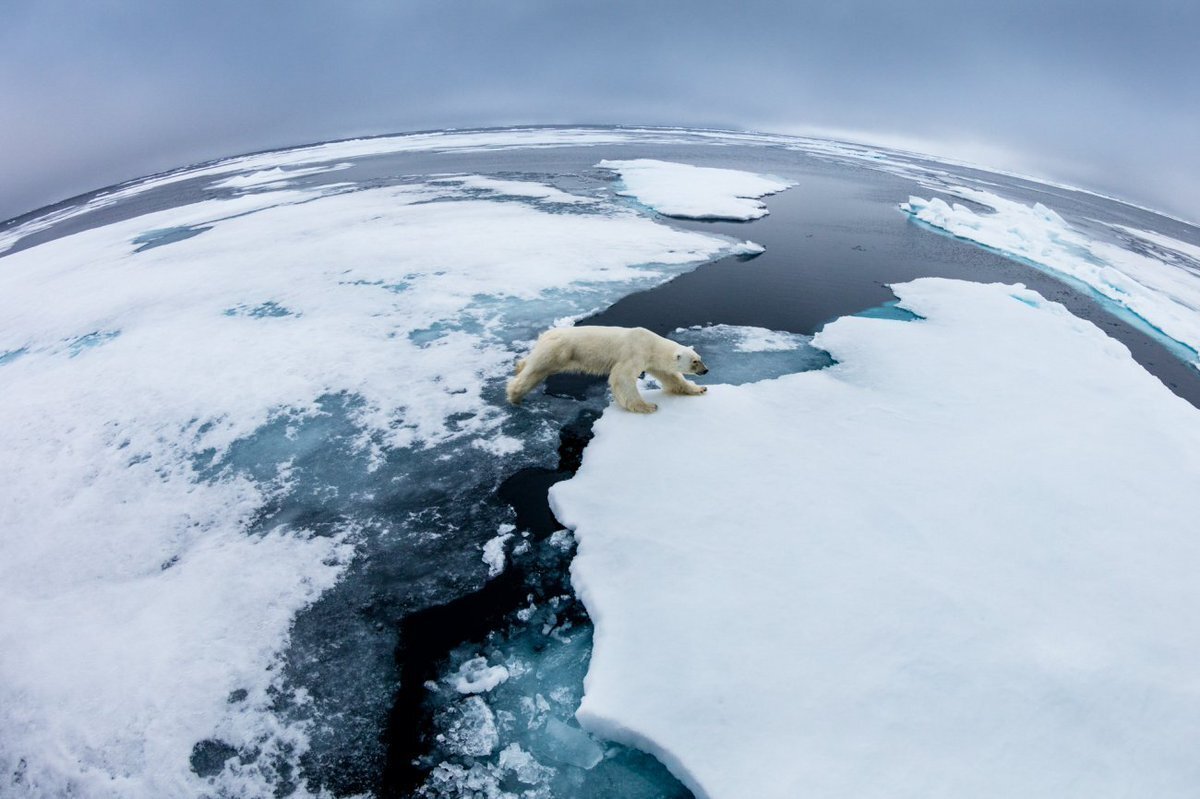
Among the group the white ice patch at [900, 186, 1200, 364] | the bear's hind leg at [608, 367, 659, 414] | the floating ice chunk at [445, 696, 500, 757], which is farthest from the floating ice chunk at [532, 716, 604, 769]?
the white ice patch at [900, 186, 1200, 364]

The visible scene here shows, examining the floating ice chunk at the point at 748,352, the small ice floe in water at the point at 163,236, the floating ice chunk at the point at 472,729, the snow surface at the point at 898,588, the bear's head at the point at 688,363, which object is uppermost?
the small ice floe in water at the point at 163,236

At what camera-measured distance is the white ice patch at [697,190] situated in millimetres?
15398

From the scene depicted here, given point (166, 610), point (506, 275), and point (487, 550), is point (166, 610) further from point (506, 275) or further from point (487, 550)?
point (506, 275)

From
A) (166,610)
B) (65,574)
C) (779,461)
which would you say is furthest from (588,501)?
(65,574)

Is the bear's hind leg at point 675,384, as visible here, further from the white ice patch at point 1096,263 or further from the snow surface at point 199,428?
the white ice patch at point 1096,263

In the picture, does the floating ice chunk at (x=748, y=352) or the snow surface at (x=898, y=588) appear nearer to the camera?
the snow surface at (x=898, y=588)

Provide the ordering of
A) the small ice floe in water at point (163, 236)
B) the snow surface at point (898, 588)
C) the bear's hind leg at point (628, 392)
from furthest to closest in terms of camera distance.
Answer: the small ice floe in water at point (163, 236) < the bear's hind leg at point (628, 392) < the snow surface at point (898, 588)

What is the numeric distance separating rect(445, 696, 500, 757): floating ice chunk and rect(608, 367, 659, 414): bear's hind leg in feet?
9.33

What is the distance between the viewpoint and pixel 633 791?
240 cm

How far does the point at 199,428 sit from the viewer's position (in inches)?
198

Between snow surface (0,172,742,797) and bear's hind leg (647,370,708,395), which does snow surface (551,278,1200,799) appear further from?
snow surface (0,172,742,797)

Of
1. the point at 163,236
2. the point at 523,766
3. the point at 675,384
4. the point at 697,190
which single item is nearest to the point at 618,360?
the point at 675,384

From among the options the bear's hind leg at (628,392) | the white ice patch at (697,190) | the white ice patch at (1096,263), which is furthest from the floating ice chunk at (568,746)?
the white ice patch at (697,190)

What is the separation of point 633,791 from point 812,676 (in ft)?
3.38
